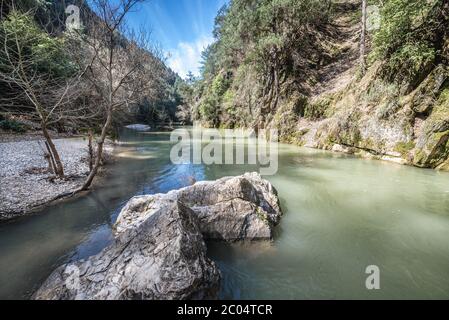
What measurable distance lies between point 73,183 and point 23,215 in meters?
2.36

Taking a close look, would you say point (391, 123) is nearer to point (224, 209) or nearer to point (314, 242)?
point (314, 242)

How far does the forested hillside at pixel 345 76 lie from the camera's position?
37.2 feet

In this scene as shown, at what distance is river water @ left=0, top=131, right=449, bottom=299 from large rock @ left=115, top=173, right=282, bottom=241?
0.29 metres

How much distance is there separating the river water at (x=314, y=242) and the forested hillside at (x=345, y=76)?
369cm

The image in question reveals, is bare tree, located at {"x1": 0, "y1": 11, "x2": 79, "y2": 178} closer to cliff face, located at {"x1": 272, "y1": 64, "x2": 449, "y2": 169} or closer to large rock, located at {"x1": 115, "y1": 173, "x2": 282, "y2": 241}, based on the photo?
large rock, located at {"x1": 115, "y1": 173, "x2": 282, "y2": 241}

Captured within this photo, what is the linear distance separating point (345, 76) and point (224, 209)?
20.8 meters

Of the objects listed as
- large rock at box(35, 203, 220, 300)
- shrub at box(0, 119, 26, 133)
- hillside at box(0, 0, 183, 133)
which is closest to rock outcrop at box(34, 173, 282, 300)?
large rock at box(35, 203, 220, 300)

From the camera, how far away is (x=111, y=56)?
275 inches

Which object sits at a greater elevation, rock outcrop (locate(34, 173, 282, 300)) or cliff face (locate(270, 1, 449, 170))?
cliff face (locate(270, 1, 449, 170))

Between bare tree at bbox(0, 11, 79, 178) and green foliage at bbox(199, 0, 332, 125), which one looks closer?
bare tree at bbox(0, 11, 79, 178)

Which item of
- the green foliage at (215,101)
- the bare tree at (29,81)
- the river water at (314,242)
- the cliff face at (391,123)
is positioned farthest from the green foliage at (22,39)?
the green foliage at (215,101)

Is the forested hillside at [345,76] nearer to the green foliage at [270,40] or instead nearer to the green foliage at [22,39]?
the green foliage at [270,40]

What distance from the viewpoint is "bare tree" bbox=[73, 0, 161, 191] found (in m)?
7.10
